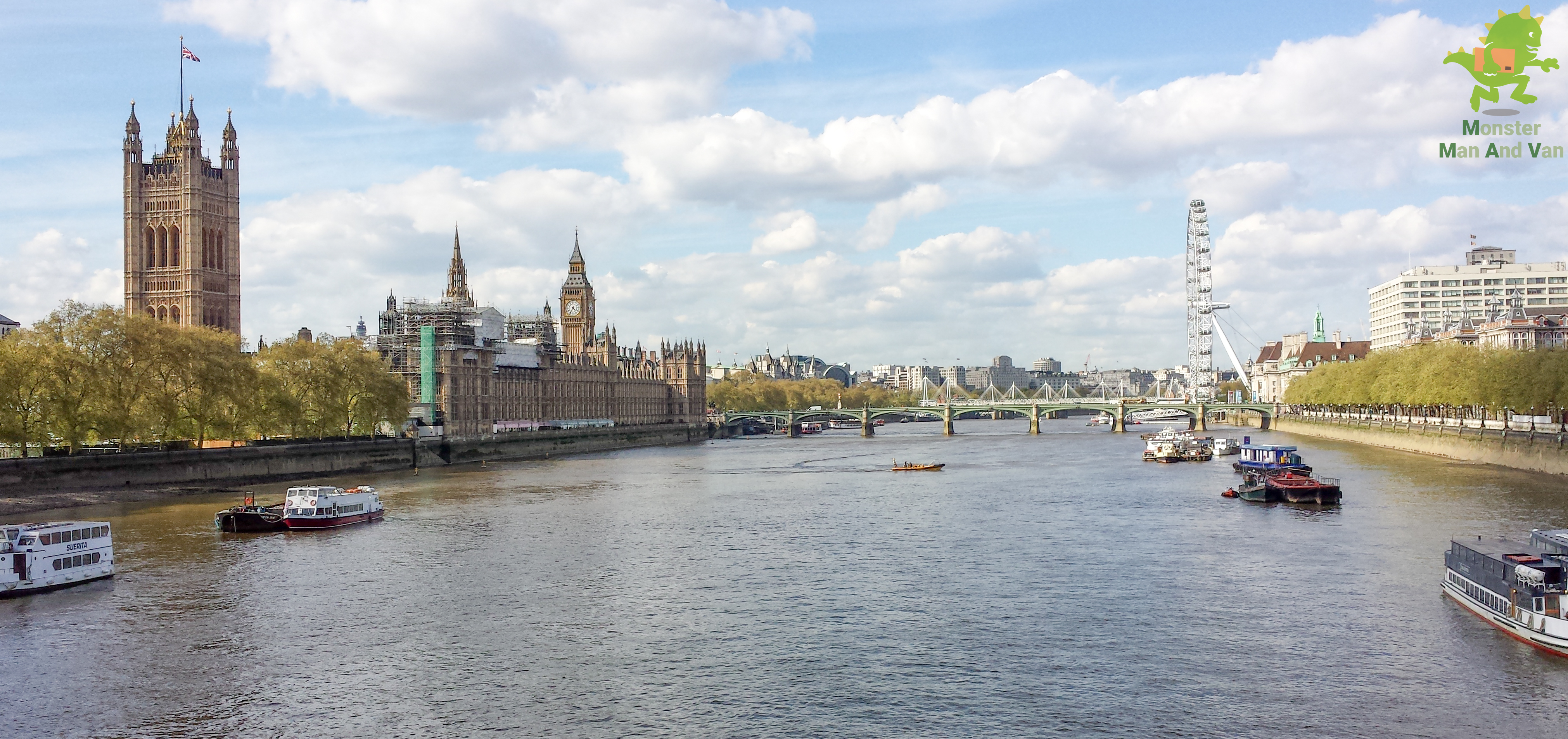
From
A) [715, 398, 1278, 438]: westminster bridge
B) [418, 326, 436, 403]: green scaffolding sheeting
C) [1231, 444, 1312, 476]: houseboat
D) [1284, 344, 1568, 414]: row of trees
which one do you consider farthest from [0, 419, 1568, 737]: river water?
[715, 398, 1278, 438]: westminster bridge

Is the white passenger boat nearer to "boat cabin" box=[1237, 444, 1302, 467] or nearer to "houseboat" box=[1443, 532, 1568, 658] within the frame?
"houseboat" box=[1443, 532, 1568, 658]

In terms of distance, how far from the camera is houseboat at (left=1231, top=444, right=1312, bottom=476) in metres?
61.7

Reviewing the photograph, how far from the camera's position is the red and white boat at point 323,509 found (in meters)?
52.2

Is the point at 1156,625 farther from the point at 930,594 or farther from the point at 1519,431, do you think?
the point at 1519,431

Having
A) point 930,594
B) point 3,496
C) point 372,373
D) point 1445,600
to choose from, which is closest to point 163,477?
point 3,496

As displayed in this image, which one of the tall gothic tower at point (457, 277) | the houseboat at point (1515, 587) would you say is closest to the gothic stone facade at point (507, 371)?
the tall gothic tower at point (457, 277)

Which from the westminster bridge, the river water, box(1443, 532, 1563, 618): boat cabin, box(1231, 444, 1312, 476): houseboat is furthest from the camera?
the westminster bridge

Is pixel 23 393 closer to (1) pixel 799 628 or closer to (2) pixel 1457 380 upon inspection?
(1) pixel 799 628

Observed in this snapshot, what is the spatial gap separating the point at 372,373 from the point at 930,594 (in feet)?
229

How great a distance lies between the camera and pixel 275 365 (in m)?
86.9

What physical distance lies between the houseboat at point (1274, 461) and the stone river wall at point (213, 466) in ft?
196

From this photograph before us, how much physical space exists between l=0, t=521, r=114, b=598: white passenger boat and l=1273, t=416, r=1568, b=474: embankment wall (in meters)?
68.3

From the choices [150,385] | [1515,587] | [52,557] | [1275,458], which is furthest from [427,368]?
[1515,587]

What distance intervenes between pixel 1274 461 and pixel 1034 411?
9659 centimetres
